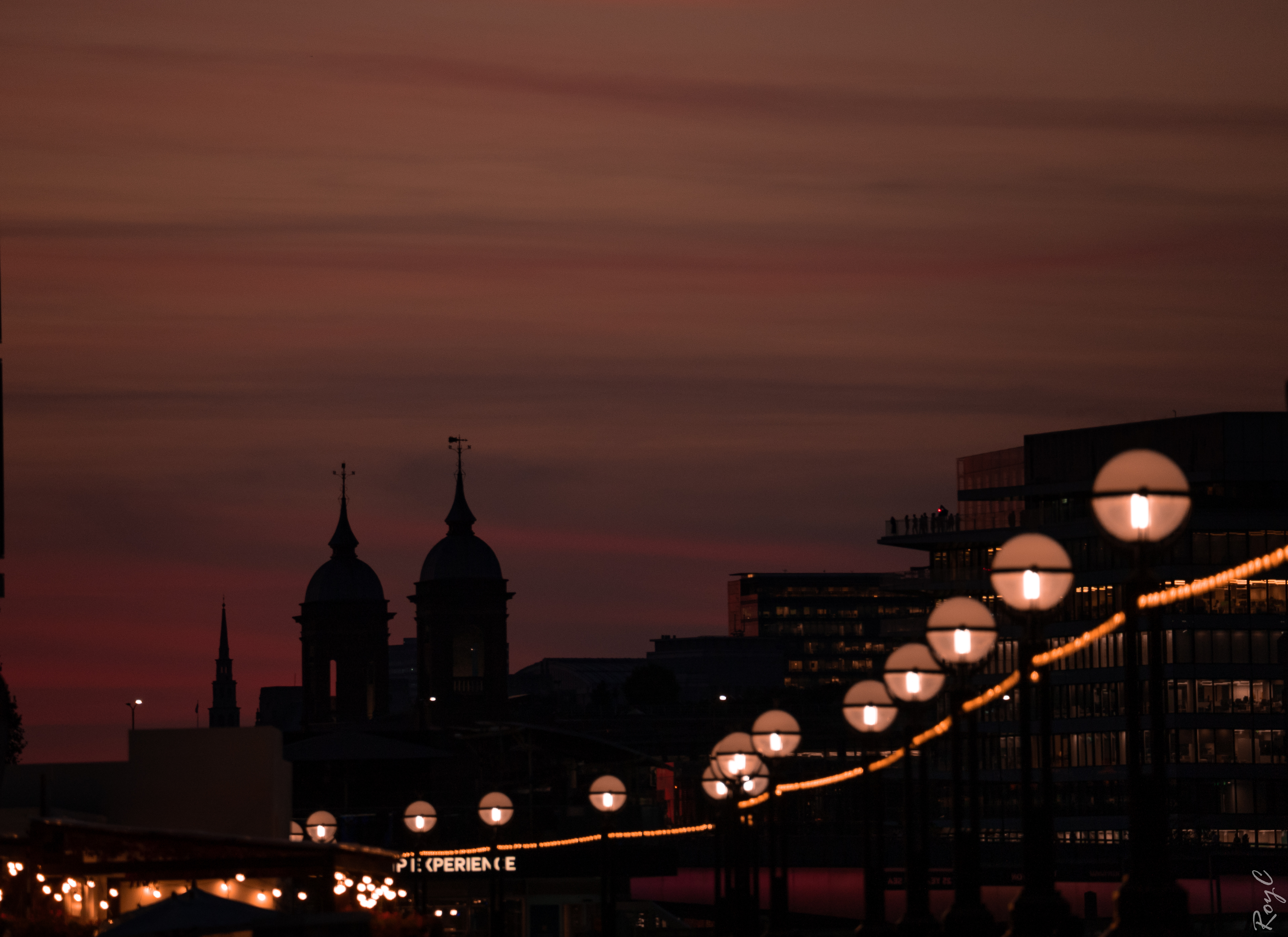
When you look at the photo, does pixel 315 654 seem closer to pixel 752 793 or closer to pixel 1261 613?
pixel 1261 613

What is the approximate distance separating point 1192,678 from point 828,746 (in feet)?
107

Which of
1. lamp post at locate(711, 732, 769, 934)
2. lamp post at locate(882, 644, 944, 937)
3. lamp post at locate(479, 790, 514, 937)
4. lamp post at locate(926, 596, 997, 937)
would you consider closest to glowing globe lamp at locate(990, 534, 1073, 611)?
lamp post at locate(926, 596, 997, 937)

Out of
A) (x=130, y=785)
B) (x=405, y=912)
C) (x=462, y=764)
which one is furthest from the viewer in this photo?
(x=462, y=764)

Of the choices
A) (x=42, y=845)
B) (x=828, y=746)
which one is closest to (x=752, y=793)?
(x=42, y=845)

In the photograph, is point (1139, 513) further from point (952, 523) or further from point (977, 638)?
point (952, 523)

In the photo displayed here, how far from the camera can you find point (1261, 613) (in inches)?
4429

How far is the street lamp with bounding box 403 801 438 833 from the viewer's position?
40.2 metres

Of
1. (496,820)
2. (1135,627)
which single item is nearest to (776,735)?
(496,820)

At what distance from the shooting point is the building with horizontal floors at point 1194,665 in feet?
364

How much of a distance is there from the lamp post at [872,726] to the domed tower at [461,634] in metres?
127

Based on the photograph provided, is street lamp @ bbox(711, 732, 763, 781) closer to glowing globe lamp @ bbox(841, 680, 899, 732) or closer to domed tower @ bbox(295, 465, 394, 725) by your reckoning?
glowing globe lamp @ bbox(841, 680, 899, 732)

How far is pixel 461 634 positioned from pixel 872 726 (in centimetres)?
13387

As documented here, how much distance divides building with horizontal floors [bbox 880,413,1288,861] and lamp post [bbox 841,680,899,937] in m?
80.7

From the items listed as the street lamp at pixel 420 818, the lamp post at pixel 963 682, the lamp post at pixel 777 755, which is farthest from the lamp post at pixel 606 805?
the lamp post at pixel 963 682
